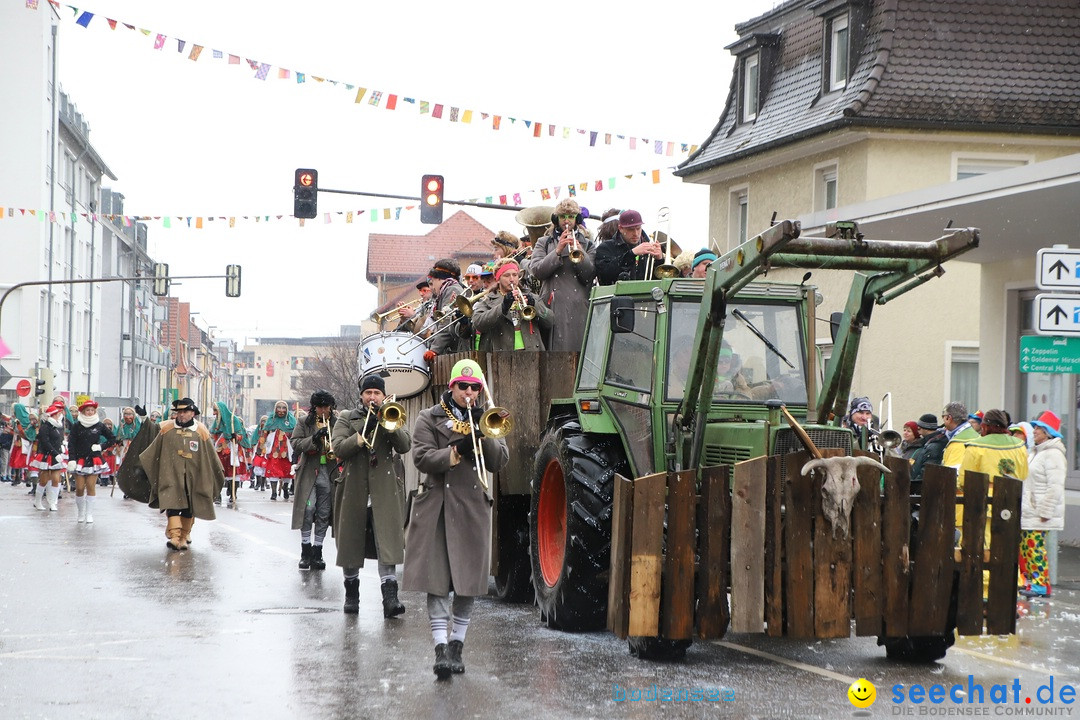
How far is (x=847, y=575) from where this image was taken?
843cm

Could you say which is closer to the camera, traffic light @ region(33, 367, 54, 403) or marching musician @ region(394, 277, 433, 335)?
marching musician @ region(394, 277, 433, 335)

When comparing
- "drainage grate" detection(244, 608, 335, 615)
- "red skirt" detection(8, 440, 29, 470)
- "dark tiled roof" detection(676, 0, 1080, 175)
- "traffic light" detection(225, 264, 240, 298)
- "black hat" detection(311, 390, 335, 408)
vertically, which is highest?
"dark tiled roof" detection(676, 0, 1080, 175)

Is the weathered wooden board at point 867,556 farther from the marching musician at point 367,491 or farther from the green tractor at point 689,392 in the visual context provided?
the marching musician at point 367,491

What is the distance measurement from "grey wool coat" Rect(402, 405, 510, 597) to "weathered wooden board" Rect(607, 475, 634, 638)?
804 millimetres

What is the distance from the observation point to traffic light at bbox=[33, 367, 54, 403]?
3919 centimetres

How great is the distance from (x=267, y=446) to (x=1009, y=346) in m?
16.7

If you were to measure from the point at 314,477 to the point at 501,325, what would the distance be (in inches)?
134

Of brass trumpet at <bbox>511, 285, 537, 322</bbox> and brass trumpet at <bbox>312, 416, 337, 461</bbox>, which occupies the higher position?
brass trumpet at <bbox>511, 285, 537, 322</bbox>

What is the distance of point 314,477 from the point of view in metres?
14.6

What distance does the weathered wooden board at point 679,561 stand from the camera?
8359 mm

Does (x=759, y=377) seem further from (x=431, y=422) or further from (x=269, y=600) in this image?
(x=269, y=600)

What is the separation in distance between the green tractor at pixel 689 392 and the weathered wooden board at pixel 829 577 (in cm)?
45

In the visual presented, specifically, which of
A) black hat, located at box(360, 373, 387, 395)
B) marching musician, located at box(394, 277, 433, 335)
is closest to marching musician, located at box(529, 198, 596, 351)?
black hat, located at box(360, 373, 387, 395)

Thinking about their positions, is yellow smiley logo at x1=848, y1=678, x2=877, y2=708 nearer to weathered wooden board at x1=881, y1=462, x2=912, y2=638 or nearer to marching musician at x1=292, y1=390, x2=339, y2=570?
weathered wooden board at x1=881, y1=462, x2=912, y2=638
